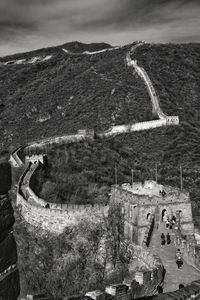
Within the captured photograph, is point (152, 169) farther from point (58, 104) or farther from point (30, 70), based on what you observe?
point (30, 70)

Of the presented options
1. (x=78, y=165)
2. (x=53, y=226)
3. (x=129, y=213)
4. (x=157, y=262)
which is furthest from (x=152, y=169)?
(x=157, y=262)

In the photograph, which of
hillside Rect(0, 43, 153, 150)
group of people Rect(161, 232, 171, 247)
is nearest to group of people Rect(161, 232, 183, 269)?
group of people Rect(161, 232, 171, 247)

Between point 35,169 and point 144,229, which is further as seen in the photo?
point 35,169

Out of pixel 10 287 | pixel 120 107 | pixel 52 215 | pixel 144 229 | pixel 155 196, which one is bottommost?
pixel 52 215

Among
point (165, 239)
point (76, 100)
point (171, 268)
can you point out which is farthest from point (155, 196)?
point (76, 100)

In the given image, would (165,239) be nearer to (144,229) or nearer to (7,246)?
(144,229)

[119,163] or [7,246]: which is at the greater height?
[7,246]

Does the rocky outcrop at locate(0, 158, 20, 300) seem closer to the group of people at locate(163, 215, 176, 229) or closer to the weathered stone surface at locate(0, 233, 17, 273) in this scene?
the weathered stone surface at locate(0, 233, 17, 273)
